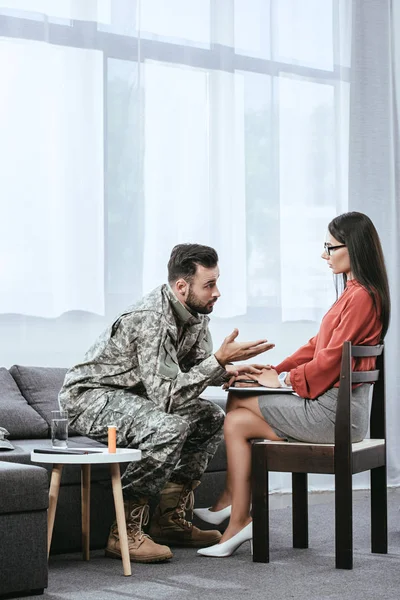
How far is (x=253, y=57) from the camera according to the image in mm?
5023

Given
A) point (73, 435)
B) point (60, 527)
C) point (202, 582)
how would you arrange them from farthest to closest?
point (73, 435) < point (60, 527) < point (202, 582)

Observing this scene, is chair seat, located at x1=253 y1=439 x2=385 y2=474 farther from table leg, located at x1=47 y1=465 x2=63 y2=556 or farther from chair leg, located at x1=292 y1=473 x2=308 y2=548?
table leg, located at x1=47 y1=465 x2=63 y2=556

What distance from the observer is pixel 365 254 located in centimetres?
306

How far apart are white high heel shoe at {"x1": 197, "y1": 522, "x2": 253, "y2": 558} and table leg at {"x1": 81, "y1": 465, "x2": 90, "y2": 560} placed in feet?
1.20

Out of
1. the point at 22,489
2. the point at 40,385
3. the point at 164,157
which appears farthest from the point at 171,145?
the point at 22,489

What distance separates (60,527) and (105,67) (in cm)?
233

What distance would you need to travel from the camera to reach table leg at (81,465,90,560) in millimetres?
3021

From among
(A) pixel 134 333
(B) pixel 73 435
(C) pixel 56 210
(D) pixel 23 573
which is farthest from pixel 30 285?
(D) pixel 23 573

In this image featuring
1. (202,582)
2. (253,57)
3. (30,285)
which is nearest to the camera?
(202,582)

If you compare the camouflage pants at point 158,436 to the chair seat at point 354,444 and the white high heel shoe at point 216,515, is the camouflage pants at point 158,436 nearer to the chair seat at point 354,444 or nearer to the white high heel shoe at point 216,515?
the white high heel shoe at point 216,515

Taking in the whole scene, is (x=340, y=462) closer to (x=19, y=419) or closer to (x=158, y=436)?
(x=158, y=436)

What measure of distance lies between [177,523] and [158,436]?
1.47 ft

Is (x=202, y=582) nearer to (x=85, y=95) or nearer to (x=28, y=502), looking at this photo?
(x=28, y=502)

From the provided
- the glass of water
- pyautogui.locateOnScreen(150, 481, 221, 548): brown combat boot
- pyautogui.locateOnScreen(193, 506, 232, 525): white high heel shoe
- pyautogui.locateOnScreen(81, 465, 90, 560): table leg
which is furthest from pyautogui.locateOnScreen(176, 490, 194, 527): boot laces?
the glass of water
